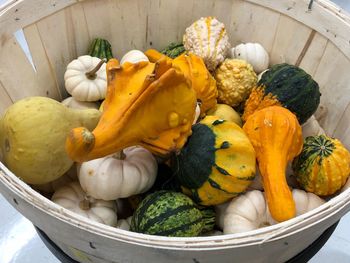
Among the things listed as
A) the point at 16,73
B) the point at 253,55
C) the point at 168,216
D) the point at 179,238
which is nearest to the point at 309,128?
the point at 253,55

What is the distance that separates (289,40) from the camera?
123 centimetres

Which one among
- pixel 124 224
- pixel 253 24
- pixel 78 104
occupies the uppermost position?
pixel 253 24

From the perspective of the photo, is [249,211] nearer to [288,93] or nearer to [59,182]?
[288,93]

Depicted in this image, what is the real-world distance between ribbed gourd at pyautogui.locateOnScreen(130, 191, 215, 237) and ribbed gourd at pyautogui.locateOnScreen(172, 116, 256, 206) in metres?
0.04

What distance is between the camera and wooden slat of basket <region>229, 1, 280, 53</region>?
125 centimetres

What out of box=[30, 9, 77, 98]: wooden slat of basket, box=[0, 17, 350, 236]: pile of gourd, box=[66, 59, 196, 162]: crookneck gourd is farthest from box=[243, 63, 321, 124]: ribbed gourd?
box=[30, 9, 77, 98]: wooden slat of basket

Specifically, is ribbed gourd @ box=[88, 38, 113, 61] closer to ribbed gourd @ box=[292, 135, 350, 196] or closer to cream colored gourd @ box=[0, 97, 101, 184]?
cream colored gourd @ box=[0, 97, 101, 184]

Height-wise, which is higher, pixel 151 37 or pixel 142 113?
pixel 142 113

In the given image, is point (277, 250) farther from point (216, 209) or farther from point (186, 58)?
point (186, 58)

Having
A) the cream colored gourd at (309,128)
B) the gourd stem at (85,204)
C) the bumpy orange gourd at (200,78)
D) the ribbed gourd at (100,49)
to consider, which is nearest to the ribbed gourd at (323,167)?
the cream colored gourd at (309,128)

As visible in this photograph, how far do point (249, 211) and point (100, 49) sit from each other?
1.90 feet

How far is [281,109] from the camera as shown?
967 mm

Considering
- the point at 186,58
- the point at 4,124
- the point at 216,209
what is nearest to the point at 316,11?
the point at 186,58

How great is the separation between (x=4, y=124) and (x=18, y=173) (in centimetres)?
10
